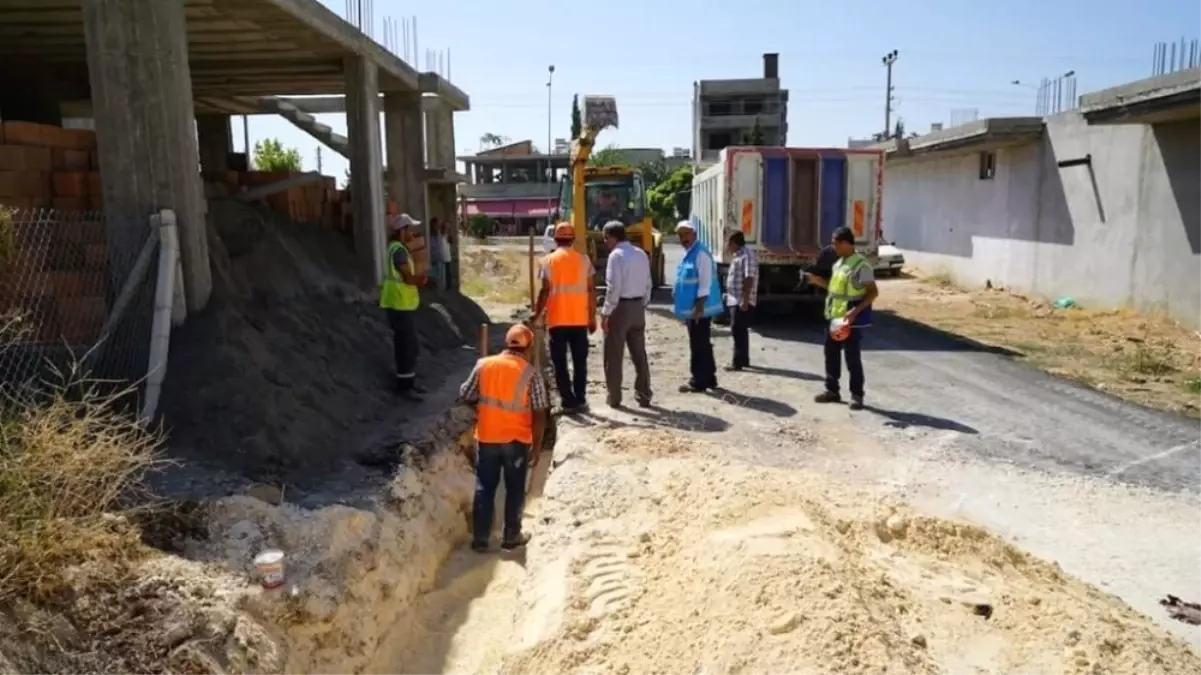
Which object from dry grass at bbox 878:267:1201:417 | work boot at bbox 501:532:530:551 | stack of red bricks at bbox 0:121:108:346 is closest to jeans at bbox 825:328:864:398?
dry grass at bbox 878:267:1201:417

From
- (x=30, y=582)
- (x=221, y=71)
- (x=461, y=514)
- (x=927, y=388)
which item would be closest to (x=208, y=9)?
(x=221, y=71)

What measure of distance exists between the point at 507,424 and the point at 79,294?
3239 millimetres

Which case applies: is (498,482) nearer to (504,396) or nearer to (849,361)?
(504,396)

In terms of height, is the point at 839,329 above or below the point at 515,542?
above

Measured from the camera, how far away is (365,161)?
1070 centimetres

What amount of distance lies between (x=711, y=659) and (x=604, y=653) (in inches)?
25.0

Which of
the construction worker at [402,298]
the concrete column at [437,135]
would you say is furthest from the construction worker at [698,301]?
the concrete column at [437,135]

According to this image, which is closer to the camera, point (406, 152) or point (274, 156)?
point (406, 152)

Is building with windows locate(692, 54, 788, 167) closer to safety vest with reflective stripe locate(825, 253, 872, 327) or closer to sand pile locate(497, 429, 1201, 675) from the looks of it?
safety vest with reflective stripe locate(825, 253, 872, 327)

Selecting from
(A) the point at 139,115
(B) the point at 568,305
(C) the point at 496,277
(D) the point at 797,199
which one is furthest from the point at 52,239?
(C) the point at 496,277

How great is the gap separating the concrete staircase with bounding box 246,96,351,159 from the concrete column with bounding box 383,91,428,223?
2094 millimetres

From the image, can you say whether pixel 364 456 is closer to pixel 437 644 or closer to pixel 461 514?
pixel 461 514

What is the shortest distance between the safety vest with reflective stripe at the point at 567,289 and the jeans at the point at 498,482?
5.62 feet

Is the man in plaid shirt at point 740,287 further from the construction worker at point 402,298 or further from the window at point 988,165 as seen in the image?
the window at point 988,165
